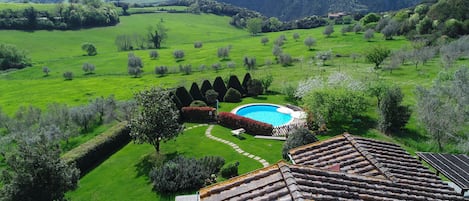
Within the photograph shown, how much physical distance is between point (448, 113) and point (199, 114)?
2515 centimetres

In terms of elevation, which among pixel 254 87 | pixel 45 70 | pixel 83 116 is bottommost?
pixel 45 70

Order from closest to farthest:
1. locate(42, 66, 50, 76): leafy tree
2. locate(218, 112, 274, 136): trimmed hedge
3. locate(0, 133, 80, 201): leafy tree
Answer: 1. locate(0, 133, 80, 201): leafy tree
2. locate(218, 112, 274, 136): trimmed hedge
3. locate(42, 66, 50, 76): leafy tree

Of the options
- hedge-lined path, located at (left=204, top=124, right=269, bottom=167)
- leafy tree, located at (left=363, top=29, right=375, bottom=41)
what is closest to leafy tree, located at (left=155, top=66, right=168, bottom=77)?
hedge-lined path, located at (left=204, top=124, right=269, bottom=167)

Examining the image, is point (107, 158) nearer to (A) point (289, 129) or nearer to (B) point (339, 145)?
(A) point (289, 129)

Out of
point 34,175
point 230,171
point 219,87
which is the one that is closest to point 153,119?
point 230,171

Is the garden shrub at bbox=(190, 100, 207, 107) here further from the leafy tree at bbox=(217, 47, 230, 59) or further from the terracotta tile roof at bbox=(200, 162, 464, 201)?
the leafy tree at bbox=(217, 47, 230, 59)

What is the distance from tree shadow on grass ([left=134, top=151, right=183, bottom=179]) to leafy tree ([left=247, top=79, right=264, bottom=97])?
22357mm

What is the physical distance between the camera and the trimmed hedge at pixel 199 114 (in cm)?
4012

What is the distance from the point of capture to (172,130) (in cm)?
2930

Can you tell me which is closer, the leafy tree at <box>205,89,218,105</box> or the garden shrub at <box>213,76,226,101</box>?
the leafy tree at <box>205,89,218,105</box>

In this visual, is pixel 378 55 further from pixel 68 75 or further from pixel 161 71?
pixel 68 75

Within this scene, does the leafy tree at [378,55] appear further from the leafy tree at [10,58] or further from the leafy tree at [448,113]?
the leafy tree at [10,58]

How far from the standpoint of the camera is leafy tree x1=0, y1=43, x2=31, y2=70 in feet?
314

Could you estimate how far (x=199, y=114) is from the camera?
40.4 metres
